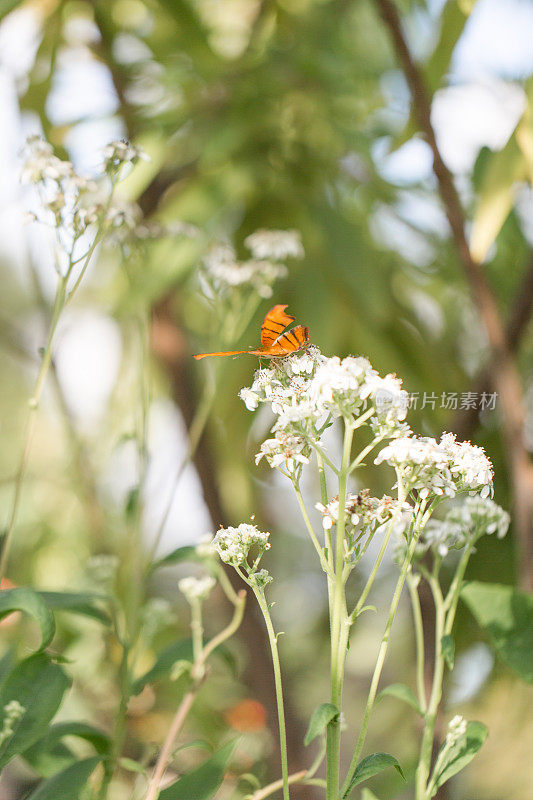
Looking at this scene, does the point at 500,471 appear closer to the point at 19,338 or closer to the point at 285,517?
the point at 285,517

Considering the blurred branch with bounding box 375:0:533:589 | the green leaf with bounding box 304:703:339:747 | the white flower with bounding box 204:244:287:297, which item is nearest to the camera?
the green leaf with bounding box 304:703:339:747

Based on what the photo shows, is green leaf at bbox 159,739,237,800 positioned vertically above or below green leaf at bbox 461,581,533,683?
below

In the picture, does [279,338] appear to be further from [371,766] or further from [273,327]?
[371,766]

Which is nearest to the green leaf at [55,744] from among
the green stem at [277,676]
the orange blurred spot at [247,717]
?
the green stem at [277,676]

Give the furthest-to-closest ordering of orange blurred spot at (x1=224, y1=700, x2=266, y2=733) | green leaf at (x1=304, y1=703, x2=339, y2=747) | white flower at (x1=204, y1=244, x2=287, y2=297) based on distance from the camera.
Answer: orange blurred spot at (x1=224, y1=700, x2=266, y2=733), white flower at (x1=204, y1=244, x2=287, y2=297), green leaf at (x1=304, y1=703, x2=339, y2=747)

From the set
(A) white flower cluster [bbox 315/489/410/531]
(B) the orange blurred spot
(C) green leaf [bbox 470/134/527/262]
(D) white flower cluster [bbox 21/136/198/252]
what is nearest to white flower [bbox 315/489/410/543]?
(A) white flower cluster [bbox 315/489/410/531]

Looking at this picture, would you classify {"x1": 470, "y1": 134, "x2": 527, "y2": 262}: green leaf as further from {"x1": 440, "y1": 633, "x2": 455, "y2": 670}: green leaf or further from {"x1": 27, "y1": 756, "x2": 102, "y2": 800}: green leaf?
{"x1": 27, "y1": 756, "x2": 102, "y2": 800}: green leaf

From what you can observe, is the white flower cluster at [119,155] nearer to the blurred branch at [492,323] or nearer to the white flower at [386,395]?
the white flower at [386,395]

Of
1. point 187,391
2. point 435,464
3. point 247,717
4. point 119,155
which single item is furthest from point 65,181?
point 247,717
